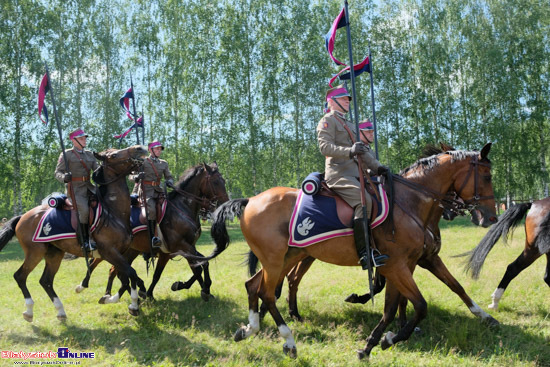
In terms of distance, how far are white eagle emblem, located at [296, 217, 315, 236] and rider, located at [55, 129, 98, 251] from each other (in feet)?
11.8

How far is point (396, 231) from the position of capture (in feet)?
16.7

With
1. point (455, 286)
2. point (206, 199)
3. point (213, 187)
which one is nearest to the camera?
point (455, 286)

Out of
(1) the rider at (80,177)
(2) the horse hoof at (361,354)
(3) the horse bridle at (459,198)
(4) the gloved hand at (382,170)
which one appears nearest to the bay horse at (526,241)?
(3) the horse bridle at (459,198)

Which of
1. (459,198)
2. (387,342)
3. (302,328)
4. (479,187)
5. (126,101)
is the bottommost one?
(302,328)

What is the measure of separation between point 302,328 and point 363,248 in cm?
188

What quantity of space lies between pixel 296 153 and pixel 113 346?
19063 mm

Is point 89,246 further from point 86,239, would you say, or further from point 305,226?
point 305,226

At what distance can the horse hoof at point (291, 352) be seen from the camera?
5.06 meters

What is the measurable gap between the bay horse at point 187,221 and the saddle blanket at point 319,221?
121 inches

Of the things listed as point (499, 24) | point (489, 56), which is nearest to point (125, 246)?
point (489, 56)

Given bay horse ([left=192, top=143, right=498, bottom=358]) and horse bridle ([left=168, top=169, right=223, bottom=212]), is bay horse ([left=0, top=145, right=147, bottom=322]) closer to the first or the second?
horse bridle ([left=168, top=169, right=223, bottom=212])

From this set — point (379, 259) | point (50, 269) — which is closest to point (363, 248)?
point (379, 259)

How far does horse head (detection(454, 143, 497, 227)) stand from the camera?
16.9 ft

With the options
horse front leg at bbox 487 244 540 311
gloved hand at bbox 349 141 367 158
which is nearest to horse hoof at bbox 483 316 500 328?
horse front leg at bbox 487 244 540 311
